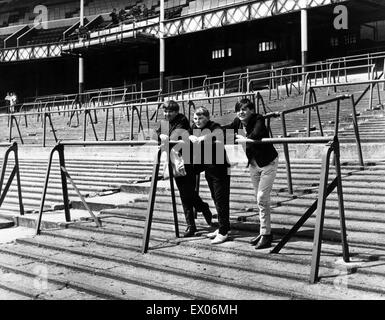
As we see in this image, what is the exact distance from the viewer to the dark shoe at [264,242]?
513cm

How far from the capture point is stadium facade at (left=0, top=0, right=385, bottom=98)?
87.1ft

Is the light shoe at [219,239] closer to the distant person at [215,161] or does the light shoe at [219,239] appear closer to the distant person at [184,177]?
the distant person at [215,161]

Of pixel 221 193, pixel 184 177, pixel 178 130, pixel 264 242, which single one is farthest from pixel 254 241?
pixel 178 130

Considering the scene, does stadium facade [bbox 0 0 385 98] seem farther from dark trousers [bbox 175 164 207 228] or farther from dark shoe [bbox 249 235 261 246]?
dark shoe [bbox 249 235 261 246]

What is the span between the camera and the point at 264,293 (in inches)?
164

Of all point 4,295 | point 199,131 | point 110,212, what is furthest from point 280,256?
point 110,212

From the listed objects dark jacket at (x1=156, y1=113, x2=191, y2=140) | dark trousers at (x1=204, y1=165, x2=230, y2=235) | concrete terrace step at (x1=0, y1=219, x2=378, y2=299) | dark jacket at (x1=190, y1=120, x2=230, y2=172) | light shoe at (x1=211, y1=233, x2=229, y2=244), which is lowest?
concrete terrace step at (x1=0, y1=219, x2=378, y2=299)

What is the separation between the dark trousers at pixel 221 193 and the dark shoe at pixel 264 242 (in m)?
0.48

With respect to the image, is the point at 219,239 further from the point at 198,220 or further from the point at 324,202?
the point at 324,202

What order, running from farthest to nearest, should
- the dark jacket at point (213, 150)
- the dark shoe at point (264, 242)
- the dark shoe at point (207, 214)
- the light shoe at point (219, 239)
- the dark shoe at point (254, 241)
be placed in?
1. the dark shoe at point (207, 214)
2. the dark jacket at point (213, 150)
3. the light shoe at point (219, 239)
4. the dark shoe at point (254, 241)
5. the dark shoe at point (264, 242)

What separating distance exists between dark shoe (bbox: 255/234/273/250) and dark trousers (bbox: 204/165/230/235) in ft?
1.58

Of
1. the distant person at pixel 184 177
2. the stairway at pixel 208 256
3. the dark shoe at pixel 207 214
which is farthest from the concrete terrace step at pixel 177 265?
the dark shoe at pixel 207 214

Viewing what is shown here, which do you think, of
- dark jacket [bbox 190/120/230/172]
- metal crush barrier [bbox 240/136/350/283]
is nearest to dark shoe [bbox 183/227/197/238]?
dark jacket [bbox 190/120/230/172]

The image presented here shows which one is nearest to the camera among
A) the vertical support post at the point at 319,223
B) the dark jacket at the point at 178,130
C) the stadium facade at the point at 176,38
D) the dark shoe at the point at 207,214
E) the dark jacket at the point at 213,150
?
the vertical support post at the point at 319,223
